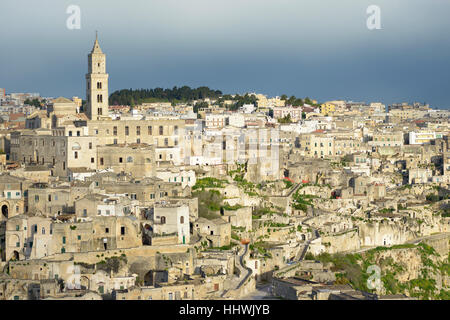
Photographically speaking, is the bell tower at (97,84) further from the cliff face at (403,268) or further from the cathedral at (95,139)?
the cliff face at (403,268)

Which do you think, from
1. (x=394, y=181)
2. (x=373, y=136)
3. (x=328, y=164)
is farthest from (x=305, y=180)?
(x=373, y=136)

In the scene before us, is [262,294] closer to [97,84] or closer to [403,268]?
[403,268]

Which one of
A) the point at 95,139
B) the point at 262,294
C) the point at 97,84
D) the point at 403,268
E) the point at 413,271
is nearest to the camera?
the point at 262,294

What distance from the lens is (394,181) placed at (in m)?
55.8

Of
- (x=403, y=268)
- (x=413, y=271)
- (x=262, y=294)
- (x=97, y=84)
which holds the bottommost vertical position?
(x=413, y=271)

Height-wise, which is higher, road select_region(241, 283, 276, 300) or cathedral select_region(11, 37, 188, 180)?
cathedral select_region(11, 37, 188, 180)

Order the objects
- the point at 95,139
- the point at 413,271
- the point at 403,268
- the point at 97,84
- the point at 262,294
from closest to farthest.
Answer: the point at 262,294
the point at 403,268
the point at 95,139
the point at 413,271
the point at 97,84

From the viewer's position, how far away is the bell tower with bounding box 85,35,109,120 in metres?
48.3

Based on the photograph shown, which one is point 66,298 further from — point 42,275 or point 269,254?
point 269,254

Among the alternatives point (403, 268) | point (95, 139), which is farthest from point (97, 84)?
point (403, 268)

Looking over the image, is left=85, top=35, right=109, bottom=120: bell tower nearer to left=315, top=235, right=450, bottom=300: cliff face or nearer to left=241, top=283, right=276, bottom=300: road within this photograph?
left=315, top=235, right=450, bottom=300: cliff face

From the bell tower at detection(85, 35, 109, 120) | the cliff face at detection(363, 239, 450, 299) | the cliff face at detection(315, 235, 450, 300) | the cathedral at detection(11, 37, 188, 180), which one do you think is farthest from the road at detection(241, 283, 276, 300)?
the bell tower at detection(85, 35, 109, 120)

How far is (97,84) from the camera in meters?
48.4

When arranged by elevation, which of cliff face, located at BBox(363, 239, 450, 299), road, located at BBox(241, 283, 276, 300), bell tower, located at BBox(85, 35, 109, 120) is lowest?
cliff face, located at BBox(363, 239, 450, 299)
